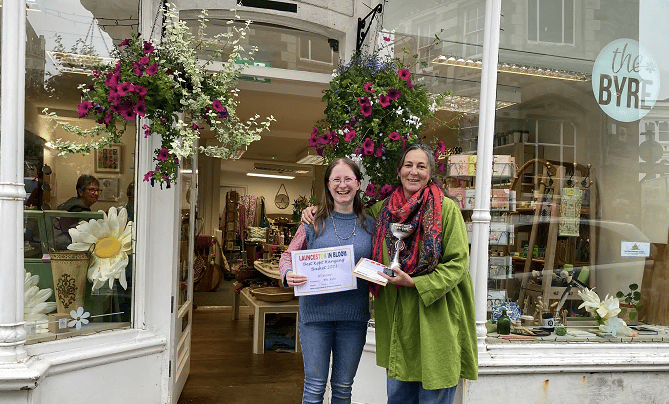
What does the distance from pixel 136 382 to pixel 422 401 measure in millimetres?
1811

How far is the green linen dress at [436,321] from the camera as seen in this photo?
8.50ft

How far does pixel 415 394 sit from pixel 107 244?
205 cm

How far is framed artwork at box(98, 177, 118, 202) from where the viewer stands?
340 cm

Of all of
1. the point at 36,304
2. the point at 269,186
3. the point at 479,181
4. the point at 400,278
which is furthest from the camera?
the point at 269,186

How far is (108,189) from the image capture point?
3.43 metres

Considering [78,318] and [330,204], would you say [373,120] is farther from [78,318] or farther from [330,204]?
[78,318]

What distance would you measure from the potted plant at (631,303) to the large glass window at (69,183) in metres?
3.47

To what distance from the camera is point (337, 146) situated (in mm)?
3266

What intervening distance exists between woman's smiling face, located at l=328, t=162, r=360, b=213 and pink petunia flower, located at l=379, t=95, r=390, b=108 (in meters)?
0.58

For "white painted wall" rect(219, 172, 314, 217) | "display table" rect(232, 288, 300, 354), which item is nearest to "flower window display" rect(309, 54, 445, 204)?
"display table" rect(232, 288, 300, 354)

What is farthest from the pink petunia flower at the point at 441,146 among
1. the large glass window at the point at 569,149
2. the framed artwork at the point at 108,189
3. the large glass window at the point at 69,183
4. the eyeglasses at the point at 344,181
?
the framed artwork at the point at 108,189

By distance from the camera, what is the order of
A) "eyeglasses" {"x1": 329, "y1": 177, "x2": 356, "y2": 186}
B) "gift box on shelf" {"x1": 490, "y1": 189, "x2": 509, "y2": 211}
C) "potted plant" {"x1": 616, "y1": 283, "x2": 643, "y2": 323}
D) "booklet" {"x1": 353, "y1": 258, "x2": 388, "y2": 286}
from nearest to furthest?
"booklet" {"x1": 353, "y1": 258, "x2": 388, "y2": 286}, "eyeglasses" {"x1": 329, "y1": 177, "x2": 356, "y2": 186}, "gift box on shelf" {"x1": 490, "y1": 189, "x2": 509, "y2": 211}, "potted plant" {"x1": 616, "y1": 283, "x2": 643, "y2": 323}

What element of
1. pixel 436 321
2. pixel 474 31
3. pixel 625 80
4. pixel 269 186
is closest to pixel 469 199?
pixel 474 31

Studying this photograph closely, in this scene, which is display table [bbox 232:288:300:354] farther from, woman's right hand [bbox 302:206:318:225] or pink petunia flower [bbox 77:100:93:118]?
pink petunia flower [bbox 77:100:93:118]
